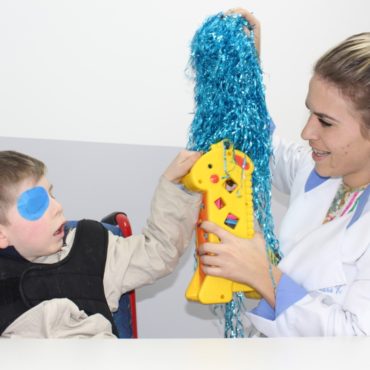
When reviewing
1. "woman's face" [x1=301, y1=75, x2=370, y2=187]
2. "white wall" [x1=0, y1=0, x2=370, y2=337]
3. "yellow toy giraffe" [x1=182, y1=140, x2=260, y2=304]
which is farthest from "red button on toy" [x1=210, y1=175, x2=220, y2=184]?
"white wall" [x1=0, y1=0, x2=370, y2=337]

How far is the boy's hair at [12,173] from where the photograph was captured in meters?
1.17

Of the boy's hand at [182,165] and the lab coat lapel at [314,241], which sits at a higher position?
the boy's hand at [182,165]

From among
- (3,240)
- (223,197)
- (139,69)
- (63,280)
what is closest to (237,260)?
(223,197)

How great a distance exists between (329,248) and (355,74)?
33 centimetres

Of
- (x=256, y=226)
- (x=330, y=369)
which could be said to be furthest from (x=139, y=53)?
(x=330, y=369)

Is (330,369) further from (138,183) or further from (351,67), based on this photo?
(138,183)

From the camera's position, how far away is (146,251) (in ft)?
4.06

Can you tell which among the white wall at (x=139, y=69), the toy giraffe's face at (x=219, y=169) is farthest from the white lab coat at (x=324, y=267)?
the white wall at (x=139, y=69)

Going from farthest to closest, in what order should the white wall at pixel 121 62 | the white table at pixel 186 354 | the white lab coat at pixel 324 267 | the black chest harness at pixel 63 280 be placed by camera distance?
the white wall at pixel 121 62, the black chest harness at pixel 63 280, the white lab coat at pixel 324 267, the white table at pixel 186 354

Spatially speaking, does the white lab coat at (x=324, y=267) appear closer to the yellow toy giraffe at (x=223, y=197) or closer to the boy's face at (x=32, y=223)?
the yellow toy giraffe at (x=223, y=197)

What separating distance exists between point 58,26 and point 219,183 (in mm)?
876

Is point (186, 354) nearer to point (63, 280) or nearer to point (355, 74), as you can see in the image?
point (63, 280)

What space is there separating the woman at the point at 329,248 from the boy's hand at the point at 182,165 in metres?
0.12

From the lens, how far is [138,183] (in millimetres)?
1902
